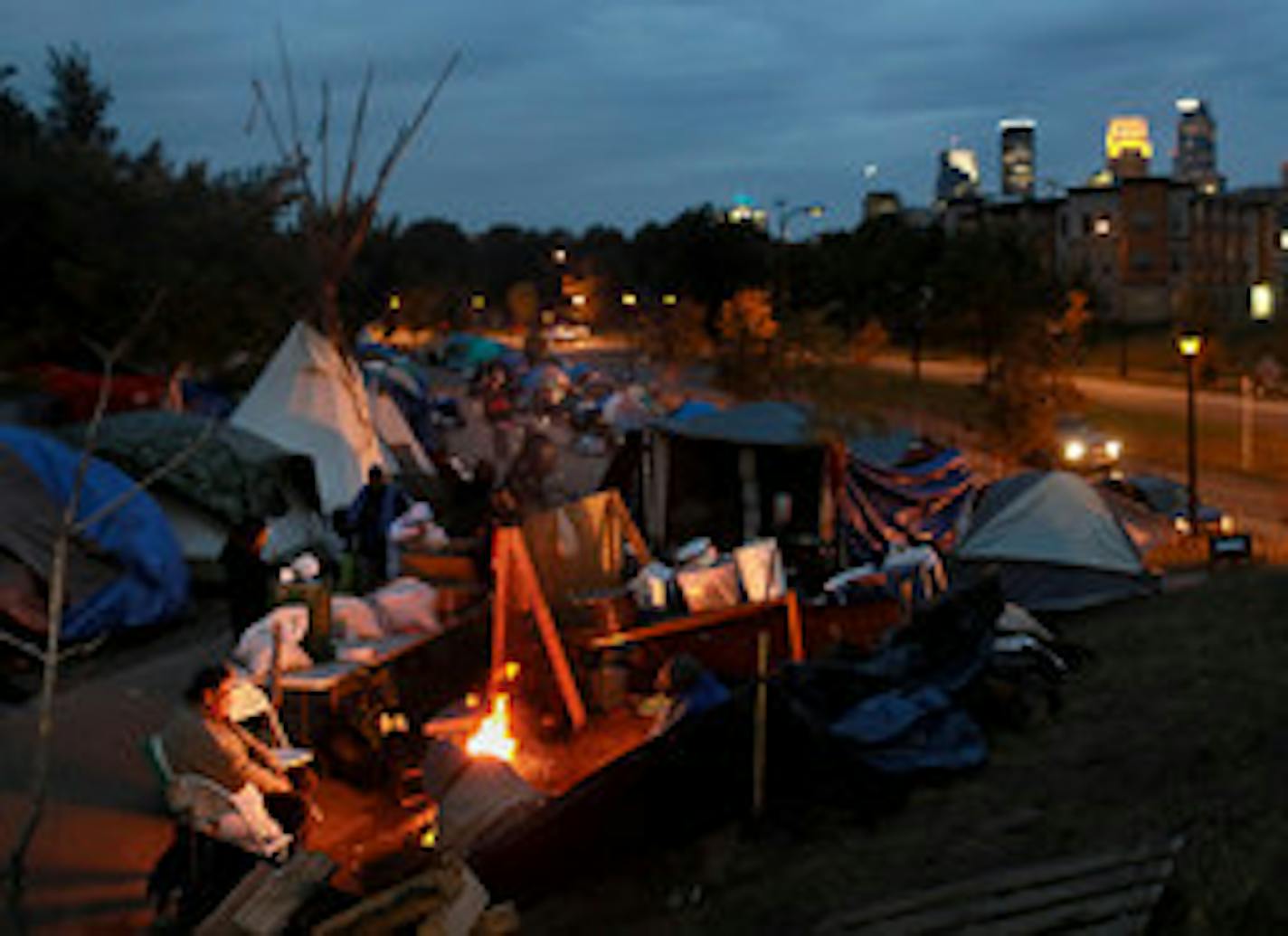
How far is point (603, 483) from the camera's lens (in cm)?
1673

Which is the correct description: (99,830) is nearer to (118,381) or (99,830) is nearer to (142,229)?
(118,381)

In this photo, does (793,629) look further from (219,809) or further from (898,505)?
(898,505)

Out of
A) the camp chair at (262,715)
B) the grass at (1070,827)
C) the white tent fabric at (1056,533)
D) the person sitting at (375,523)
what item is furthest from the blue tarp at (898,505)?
the camp chair at (262,715)

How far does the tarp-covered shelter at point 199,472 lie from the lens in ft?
43.7

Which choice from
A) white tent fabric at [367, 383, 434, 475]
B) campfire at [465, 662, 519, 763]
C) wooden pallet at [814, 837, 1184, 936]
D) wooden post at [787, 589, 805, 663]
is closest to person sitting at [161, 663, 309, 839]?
campfire at [465, 662, 519, 763]

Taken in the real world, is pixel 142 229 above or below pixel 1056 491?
above

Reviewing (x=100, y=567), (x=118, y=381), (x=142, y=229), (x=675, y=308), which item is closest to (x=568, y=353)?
(x=675, y=308)

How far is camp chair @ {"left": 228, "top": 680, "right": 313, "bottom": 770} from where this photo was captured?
7375 millimetres

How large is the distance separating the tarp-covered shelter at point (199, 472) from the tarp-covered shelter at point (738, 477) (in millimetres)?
4351

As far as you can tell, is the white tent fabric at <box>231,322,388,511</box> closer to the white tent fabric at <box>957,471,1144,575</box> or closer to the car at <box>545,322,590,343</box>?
the white tent fabric at <box>957,471,1144,575</box>

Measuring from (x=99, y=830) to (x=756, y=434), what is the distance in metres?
8.45

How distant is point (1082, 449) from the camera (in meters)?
23.4

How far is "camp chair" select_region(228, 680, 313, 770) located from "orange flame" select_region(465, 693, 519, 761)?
3.24 ft

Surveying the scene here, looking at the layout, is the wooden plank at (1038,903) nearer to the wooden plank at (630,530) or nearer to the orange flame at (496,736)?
the orange flame at (496,736)
